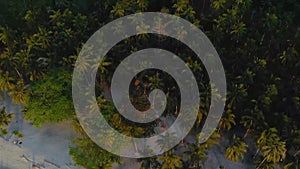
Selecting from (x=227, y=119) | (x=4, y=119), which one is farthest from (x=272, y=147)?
(x=4, y=119)

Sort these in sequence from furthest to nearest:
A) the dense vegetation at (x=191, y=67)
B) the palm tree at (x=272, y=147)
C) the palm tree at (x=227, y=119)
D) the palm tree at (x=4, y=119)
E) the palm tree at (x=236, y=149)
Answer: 1. the palm tree at (x=4, y=119)
2. the palm tree at (x=227, y=119)
3. the dense vegetation at (x=191, y=67)
4. the palm tree at (x=236, y=149)
5. the palm tree at (x=272, y=147)

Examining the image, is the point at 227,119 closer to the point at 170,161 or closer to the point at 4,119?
the point at 170,161

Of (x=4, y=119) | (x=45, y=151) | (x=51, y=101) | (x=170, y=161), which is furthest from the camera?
(x=45, y=151)

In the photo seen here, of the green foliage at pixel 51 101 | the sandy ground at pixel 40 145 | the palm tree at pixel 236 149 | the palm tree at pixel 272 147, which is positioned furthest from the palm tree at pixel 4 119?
the palm tree at pixel 272 147

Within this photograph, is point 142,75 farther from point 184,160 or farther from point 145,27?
point 184,160

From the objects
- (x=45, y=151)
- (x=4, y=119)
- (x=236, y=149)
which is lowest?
(x=236, y=149)

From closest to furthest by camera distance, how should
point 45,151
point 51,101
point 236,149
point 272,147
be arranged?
1. point 272,147
2. point 236,149
3. point 51,101
4. point 45,151

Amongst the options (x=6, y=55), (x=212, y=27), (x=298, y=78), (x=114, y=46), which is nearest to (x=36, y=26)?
(x=6, y=55)

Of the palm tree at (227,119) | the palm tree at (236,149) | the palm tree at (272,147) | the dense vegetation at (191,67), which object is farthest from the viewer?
the palm tree at (227,119)

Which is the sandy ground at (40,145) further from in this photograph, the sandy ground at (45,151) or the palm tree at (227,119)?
the palm tree at (227,119)
